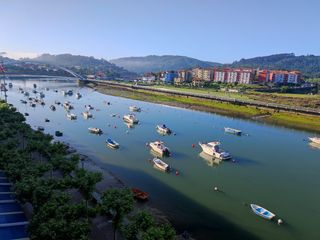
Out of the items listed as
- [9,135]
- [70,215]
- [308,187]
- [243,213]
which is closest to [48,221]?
[70,215]

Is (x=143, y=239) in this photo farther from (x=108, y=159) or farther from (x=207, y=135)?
(x=207, y=135)

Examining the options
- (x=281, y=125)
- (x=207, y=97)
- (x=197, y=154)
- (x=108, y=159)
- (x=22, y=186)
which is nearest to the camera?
(x=22, y=186)

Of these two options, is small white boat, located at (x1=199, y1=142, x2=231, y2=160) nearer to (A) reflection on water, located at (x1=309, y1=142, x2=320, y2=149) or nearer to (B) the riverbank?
(A) reflection on water, located at (x1=309, y1=142, x2=320, y2=149)

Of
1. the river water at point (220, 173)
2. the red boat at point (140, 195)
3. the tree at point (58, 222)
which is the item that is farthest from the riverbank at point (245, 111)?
the tree at point (58, 222)

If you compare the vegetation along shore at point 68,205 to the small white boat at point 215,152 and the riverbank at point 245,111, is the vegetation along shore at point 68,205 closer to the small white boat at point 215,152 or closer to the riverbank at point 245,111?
the small white boat at point 215,152

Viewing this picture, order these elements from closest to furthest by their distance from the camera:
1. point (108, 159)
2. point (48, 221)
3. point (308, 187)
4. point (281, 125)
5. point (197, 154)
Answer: point (48, 221)
point (308, 187)
point (108, 159)
point (197, 154)
point (281, 125)

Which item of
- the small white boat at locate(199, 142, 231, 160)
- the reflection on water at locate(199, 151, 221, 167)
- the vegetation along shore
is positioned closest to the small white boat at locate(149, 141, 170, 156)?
the reflection on water at locate(199, 151, 221, 167)
